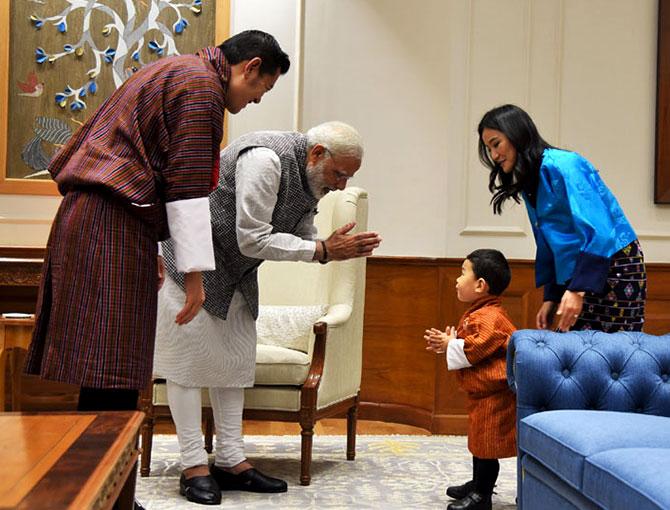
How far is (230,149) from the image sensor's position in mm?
3395

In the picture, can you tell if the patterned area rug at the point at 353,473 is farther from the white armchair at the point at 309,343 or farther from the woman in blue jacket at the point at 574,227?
the woman in blue jacket at the point at 574,227

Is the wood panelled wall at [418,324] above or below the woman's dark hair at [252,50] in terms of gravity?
below

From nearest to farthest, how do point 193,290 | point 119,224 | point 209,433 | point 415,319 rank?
point 119,224 → point 193,290 → point 209,433 → point 415,319

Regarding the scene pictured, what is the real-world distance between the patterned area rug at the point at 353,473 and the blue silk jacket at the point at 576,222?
35.8 inches

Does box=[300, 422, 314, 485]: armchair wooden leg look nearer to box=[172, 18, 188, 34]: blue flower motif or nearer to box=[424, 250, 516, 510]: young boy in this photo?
box=[424, 250, 516, 510]: young boy

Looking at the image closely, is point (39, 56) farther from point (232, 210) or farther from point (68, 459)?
point (68, 459)

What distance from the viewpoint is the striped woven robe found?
240 centimetres

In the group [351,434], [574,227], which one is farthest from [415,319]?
[574,227]

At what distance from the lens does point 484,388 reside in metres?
3.29

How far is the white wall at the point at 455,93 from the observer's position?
489 centimetres

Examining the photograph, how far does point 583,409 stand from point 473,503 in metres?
0.58

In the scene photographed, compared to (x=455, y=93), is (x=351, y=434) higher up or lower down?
lower down

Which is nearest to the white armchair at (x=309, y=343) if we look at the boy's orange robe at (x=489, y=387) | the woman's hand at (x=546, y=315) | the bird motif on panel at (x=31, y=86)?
the boy's orange robe at (x=489, y=387)

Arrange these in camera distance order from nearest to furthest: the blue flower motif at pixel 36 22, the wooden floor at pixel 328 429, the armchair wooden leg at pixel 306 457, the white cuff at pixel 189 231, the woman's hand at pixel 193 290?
the white cuff at pixel 189 231
the woman's hand at pixel 193 290
the armchair wooden leg at pixel 306 457
the wooden floor at pixel 328 429
the blue flower motif at pixel 36 22
